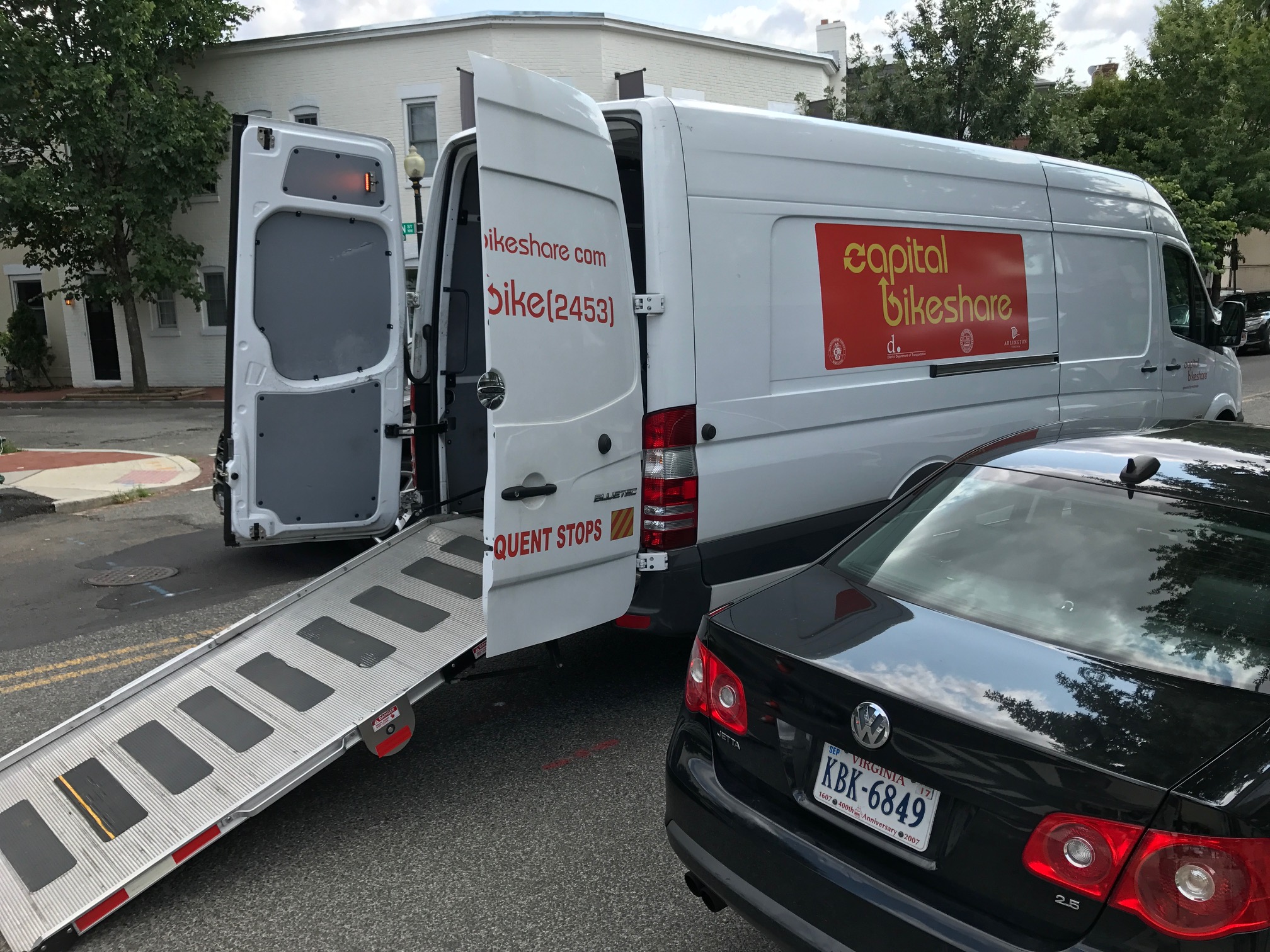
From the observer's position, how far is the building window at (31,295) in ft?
88.6

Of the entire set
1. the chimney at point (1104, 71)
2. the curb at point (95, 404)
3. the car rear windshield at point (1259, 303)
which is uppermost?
the chimney at point (1104, 71)

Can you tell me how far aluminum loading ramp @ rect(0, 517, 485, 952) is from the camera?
10.2 feet

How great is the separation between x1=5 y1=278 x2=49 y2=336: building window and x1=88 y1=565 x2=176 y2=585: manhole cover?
23.5 metres

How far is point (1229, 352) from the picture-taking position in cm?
835

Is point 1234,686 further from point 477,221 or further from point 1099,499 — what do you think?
point 477,221

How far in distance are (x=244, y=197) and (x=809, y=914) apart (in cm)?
501

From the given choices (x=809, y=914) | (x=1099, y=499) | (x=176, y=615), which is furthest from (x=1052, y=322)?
(x=176, y=615)

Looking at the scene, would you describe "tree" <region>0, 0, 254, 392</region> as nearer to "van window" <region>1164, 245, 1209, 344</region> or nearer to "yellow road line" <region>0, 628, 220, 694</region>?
"yellow road line" <region>0, 628, 220, 694</region>

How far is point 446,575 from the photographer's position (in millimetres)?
4555

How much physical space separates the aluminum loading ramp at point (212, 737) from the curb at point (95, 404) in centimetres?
1870

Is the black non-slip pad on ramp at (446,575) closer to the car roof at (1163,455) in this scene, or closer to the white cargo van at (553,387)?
the white cargo van at (553,387)

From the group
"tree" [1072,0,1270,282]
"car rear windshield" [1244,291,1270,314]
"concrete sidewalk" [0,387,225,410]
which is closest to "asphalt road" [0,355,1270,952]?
"concrete sidewalk" [0,387,225,410]

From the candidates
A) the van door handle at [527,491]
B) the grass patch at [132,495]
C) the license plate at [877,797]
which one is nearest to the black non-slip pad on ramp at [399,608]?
the van door handle at [527,491]

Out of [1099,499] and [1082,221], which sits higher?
[1082,221]
